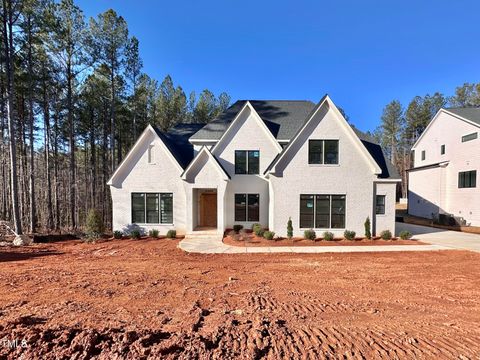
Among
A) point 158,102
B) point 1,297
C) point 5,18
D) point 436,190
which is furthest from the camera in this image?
point 158,102

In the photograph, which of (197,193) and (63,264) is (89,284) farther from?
(197,193)

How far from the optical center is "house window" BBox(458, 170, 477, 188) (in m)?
18.3

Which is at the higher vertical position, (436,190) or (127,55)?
(127,55)

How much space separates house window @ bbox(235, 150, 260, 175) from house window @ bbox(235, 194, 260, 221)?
64.1 inches

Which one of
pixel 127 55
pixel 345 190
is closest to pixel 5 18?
pixel 127 55

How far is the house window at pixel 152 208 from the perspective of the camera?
581 inches

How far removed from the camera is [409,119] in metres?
44.0

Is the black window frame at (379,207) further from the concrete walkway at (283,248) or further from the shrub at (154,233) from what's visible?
the shrub at (154,233)

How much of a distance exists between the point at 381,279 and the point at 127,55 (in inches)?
957

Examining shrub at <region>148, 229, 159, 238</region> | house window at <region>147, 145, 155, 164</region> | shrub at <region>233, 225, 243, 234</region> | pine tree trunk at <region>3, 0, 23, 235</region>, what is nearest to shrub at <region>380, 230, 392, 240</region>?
shrub at <region>233, 225, 243, 234</region>

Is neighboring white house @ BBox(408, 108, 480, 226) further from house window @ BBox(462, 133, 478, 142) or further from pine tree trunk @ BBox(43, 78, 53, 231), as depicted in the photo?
pine tree trunk @ BBox(43, 78, 53, 231)

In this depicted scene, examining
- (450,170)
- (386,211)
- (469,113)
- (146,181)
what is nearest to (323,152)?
(386,211)

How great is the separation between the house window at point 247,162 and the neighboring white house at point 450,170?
18.0 m

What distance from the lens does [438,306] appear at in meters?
5.25
